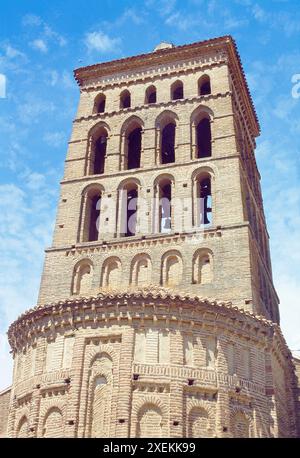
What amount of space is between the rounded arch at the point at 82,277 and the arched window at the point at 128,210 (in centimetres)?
188

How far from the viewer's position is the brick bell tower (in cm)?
1591

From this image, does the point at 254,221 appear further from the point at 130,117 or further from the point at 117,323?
the point at 117,323

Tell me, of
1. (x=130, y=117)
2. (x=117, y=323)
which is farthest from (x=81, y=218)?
(x=117, y=323)

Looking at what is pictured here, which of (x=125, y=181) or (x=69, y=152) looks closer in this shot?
(x=125, y=181)

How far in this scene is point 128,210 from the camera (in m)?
24.3

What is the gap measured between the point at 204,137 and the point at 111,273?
861cm

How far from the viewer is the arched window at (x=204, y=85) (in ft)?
90.4

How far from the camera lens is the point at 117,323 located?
1667cm

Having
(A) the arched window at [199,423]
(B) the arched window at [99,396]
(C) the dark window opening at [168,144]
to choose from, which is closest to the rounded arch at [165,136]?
(C) the dark window opening at [168,144]

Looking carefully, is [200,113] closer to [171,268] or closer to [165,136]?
[165,136]

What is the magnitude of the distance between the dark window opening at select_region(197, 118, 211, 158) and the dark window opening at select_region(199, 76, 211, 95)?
1568 mm

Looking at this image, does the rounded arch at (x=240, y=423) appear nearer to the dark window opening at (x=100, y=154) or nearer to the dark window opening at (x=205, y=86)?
the dark window opening at (x=100, y=154)
